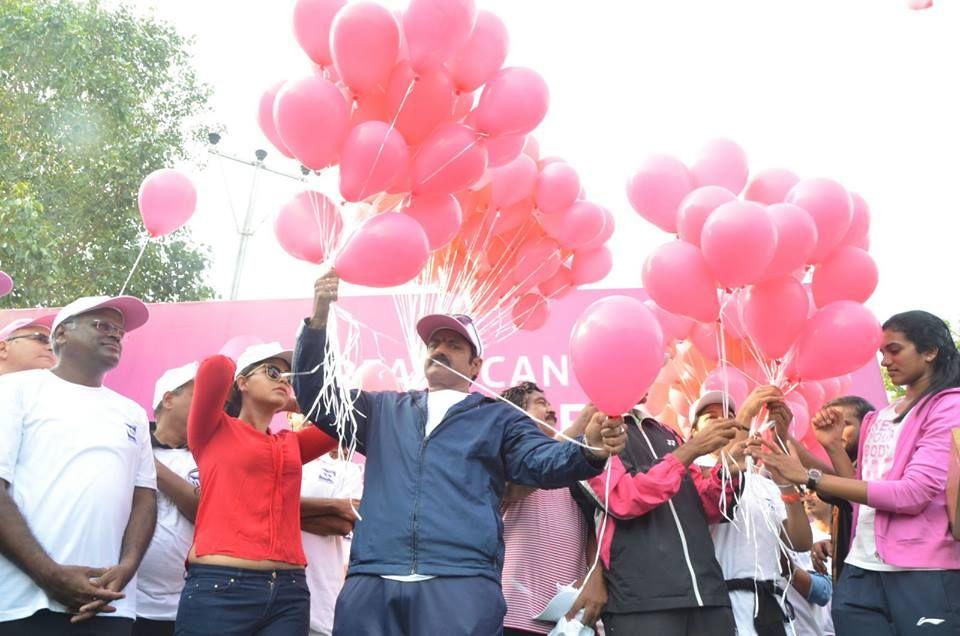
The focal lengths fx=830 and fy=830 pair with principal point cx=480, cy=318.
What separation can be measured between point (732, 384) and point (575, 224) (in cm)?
116

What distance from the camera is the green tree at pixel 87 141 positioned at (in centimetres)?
982

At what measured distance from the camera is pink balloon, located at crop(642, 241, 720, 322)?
11.6 ft

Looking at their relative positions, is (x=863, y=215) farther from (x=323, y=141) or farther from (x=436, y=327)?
(x=323, y=141)

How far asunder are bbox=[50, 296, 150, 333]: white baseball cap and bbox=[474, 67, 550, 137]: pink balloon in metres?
1.58

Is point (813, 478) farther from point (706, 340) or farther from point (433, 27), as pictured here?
point (433, 27)

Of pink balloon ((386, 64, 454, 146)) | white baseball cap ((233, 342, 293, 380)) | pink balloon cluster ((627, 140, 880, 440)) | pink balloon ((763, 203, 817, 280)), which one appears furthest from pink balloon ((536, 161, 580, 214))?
white baseball cap ((233, 342, 293, 380))

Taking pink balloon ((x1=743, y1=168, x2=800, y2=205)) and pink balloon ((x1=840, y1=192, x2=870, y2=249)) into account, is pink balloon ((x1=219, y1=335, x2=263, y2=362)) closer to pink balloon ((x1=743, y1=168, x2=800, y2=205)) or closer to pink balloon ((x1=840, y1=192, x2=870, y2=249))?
pink balloon ((x1=743, y1=168, x2=800, y2=205))

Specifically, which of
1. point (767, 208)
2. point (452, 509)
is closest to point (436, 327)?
point (452, 509)

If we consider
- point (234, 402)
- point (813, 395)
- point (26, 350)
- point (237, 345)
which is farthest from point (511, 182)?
point (237, 345)

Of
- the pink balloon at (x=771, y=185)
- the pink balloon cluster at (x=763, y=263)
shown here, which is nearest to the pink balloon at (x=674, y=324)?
the pink balloon cluster at (x=763, y=263)

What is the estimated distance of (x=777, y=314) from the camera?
3525 mm

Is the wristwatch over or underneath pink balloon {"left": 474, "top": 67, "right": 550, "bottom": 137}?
underneath

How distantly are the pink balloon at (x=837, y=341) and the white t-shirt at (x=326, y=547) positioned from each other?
1.99m

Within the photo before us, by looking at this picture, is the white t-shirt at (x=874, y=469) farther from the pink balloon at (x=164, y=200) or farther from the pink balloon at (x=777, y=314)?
the pink balloon at (x=164, y=200)
